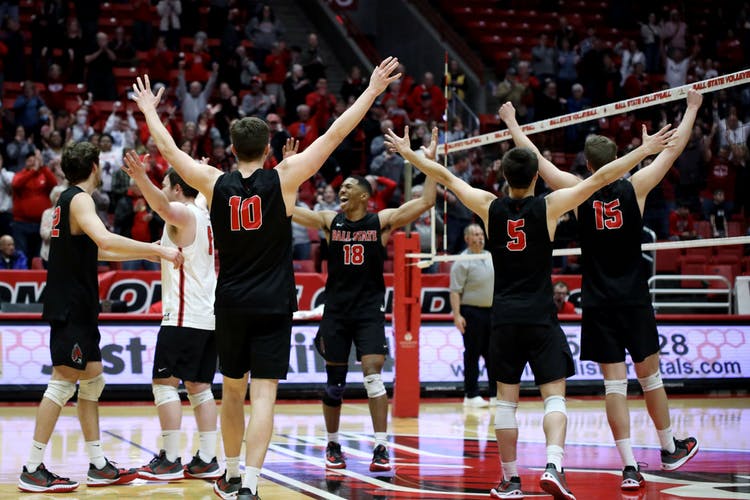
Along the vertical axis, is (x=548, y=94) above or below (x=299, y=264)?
above

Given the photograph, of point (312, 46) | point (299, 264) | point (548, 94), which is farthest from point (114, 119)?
point (548, 94)

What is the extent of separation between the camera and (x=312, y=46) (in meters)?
21.8

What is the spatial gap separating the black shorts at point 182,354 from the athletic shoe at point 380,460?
1537 millimetres

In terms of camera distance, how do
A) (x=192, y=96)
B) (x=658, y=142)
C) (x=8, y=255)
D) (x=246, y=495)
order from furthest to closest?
(x=192, y=96) < (x=8, y=255) < (x=658, y=142) < (x=246, y=495)

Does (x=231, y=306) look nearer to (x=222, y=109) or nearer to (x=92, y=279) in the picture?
(x=92, y=279)

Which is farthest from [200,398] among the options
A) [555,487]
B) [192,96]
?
[192,96]

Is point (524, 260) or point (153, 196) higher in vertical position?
point (153, 196)

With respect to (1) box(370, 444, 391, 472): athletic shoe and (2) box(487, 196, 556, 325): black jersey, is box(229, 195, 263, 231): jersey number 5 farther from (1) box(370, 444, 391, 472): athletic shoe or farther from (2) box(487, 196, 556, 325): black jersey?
(1) box(370, 444, 391, 472): athletic shoe

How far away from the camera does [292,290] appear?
6.45 meters

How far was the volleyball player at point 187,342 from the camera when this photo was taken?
7.90m

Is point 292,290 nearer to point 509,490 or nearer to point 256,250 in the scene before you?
point 256,250

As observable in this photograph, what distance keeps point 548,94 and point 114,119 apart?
859cm

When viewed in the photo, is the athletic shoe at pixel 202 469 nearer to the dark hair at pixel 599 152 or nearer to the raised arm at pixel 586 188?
the raised arm at pixel 586 188

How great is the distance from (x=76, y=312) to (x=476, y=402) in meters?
6.83
